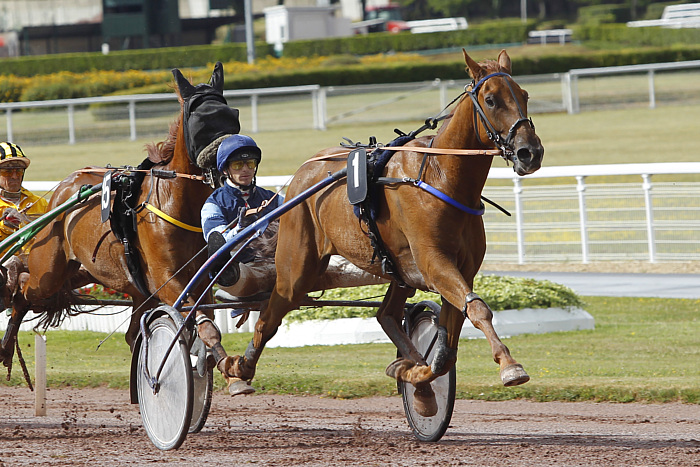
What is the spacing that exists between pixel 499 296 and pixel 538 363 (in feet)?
4.88

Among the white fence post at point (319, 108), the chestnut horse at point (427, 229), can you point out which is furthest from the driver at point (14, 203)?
the white fence post at point (319, 108)

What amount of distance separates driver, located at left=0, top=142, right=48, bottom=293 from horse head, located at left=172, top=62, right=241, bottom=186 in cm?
150

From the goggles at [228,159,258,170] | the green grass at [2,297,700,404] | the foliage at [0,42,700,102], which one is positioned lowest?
the green grass at [2,297,700,404]

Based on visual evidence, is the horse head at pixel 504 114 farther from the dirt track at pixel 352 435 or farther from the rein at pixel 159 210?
the rein at pixel 159 210

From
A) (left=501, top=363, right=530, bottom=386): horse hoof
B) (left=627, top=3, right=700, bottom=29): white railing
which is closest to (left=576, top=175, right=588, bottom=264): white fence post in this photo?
(left=501, top=363, right=530, bottom=386): horse hoof

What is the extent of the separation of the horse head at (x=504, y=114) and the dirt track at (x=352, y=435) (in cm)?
143

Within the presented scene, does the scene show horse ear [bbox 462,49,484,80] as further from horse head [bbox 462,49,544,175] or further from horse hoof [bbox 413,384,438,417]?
horse hoof [bbox 413,384,438,417]

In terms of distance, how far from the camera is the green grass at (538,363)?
7.16 meters

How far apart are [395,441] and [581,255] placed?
813 centimetres

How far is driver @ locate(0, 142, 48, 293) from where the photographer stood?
6746 millimetres

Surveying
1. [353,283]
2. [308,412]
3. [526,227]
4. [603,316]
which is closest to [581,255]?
[526,227]

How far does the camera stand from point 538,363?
26.4 feet

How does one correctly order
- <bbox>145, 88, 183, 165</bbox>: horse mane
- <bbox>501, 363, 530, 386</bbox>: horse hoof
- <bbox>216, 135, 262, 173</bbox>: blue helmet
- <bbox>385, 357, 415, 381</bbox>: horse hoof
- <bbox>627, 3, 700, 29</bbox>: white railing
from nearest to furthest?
1. <bbox>501, 363, 530, 386</bbox>: horse hoof
2. <bbox>385, 357, 415, 381</bbox>: horse hoof
3. <bbox>216, 135, 262, 173</bbox>: blue helmet
4. <bbox>145, 88, 183, 165</bbox>: horse mane
5. <bbox>627, 3, 700, 29</bbox>: white railing

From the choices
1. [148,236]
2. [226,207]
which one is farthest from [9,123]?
[226,207]
